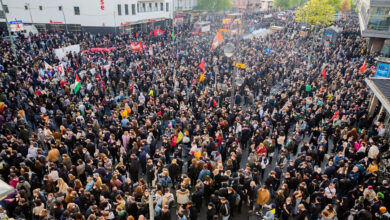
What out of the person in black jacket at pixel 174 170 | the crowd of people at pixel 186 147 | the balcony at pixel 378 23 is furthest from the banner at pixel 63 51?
the balcony at pixel 378 23

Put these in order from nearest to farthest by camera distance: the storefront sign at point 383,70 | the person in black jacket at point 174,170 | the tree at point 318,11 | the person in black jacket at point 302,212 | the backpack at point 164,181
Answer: the person in black jacket at point 302,212 < the backpack at point 164,181 < the person in black jacket at point 174,170 < the storefront sign at point 383,70 < the tree at point 318,11

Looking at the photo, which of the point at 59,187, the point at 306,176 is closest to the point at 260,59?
the point at 306,176

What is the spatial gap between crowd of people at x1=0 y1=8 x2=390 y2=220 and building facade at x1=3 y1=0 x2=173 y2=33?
48.9 feet

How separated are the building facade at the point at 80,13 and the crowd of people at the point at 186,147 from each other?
48.9 feet

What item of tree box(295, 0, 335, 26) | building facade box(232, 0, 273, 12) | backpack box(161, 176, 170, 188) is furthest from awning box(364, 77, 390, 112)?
building facade box(232, 0, 273, 12)

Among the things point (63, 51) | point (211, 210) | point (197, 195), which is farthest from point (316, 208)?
point (63, 51)

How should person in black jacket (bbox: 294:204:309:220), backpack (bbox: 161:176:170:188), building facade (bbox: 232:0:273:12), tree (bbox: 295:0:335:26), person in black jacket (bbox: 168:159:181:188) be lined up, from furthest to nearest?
building facade (bbox: 232:0:273:12) < tree (bbox: 295:0:335:26) < person in black jacket (bbox: 168:159:181:188) < backpack (bbox: 161:176:170:188) < person in black jacket (bbox: 294:204:309:220)

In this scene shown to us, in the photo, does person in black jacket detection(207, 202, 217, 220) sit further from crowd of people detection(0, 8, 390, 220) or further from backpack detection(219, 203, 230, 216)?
backpack detection(219, 203, 230, 216)

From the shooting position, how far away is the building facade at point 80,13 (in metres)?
35.6

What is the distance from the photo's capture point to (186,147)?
38.6ft

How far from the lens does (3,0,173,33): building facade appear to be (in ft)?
117

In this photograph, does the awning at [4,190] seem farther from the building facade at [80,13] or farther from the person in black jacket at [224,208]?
the building facade at [80,13]

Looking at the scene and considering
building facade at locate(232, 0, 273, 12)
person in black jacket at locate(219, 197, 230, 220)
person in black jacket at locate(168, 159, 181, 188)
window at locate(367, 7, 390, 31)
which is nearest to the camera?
person in black jacket at locate(219, 197, 230, 220)

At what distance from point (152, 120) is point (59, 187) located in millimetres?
5817
